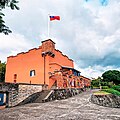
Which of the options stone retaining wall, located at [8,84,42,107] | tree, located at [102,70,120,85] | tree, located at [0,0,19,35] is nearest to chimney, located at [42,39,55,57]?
Answer: stone retaining wall, located at [8,84,42,107]

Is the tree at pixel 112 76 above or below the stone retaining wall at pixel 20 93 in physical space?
above

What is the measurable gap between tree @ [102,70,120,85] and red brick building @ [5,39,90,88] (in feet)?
79.2

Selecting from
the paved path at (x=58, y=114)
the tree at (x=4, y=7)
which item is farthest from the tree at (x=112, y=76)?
the tree at (x=4, y=7)

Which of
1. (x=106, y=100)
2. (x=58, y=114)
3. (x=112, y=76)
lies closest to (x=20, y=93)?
(x=58, y=114)

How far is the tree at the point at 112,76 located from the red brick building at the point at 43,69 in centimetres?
2414

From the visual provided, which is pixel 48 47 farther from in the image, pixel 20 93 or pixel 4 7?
pixel 4 7

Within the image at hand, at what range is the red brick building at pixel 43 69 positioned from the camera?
20.8m

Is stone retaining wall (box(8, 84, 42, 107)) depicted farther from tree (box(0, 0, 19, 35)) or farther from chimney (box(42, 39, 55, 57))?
tree (box(0, 0, 19, 35))

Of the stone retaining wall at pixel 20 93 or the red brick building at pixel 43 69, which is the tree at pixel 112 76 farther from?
the stone retaining wall at pixel 20 93

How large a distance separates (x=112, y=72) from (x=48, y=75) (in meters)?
31.4

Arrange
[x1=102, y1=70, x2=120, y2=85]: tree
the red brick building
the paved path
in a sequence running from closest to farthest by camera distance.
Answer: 1. the paved path
2. the red brick building
3. [x1=102, y1=70, x2=120, y2=85]: tree

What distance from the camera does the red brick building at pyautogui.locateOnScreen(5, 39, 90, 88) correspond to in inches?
819

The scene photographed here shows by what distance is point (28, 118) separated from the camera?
7.88 m

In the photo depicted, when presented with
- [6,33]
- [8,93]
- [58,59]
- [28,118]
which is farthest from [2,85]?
[58,59]
